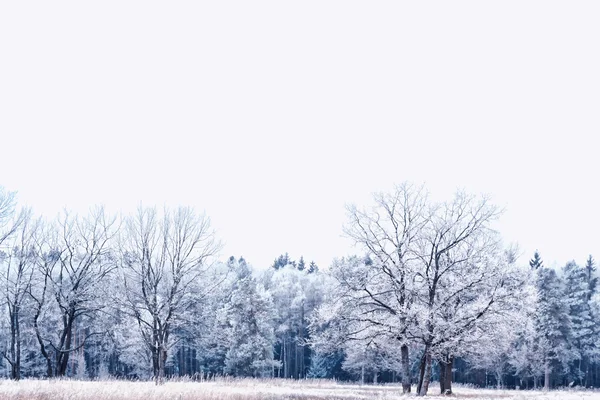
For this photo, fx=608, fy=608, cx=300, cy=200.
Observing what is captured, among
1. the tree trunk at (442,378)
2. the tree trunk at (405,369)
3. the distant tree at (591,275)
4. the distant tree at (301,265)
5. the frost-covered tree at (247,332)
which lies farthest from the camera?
the distant tree at (301,265)

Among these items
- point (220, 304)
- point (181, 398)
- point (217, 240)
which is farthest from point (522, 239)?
point (220, 304)

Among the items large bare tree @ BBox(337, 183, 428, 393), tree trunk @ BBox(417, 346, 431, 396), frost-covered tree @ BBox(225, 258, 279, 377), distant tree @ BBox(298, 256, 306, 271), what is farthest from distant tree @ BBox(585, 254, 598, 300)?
distant tree @ BBox(298, 256, 306, 271)

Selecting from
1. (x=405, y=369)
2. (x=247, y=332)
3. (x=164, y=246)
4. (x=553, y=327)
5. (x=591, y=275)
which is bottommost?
(x=247, y=332)

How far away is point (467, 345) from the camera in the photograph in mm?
35531

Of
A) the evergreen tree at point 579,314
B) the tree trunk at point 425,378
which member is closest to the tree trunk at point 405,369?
the tree trunk at point 425,378

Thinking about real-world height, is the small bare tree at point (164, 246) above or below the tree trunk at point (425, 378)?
above

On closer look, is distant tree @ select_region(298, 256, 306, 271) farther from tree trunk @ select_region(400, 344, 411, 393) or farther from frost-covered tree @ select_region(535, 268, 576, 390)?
tree trunk @ select_region(400, 344, 411, 393)

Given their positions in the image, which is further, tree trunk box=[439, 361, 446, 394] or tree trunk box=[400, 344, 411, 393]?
tree trunk box=[439, 361, 446, 394]

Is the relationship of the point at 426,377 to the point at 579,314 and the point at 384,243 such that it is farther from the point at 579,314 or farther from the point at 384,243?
the point at 579,314

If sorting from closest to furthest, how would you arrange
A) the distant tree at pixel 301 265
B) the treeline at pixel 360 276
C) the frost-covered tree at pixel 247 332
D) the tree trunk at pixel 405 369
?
the treeline at pixel 360 276, the tree trunk at pixel 405 369, the frost-covered tree at pixel 247 332, the distant tree at pixel 301 265

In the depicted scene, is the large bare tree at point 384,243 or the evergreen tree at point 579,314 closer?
the large bare tree at point 384,243

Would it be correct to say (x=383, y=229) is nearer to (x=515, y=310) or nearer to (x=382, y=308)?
(x=382, y=308)

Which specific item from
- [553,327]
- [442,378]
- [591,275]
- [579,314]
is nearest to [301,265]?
[591,275]

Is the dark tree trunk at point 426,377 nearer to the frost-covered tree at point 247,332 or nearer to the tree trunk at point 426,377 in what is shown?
the tree trunk at point 426,377
